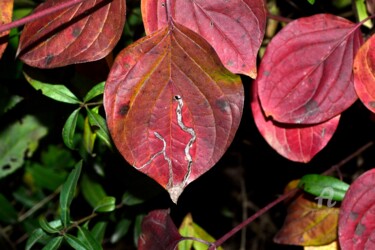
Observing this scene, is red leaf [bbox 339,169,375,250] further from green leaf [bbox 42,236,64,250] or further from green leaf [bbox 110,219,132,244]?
green leaf [bbox 110,219,132,244]

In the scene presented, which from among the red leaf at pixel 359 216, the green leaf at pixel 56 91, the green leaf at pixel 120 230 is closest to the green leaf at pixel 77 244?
the green leaf at pixel 56 91

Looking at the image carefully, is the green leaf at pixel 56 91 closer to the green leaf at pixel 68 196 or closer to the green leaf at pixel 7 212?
Result: the green leaf at pixel 68 196

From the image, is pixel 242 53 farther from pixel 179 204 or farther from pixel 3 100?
pixel 179 204

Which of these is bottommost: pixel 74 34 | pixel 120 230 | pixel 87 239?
pixel 120 230

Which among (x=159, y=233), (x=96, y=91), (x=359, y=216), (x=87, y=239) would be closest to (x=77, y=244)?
(x=87, y=239)

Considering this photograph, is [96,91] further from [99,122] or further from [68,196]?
[68,196]
